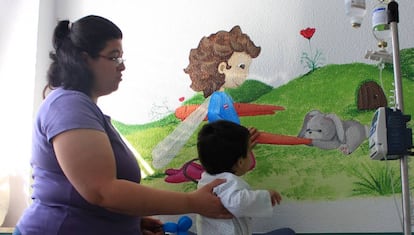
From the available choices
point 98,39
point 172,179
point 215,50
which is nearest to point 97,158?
point 98,39

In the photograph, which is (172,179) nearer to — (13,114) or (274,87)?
(274,87)

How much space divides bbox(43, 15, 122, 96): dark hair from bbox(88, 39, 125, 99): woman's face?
11 mm

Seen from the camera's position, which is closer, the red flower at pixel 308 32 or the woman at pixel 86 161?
the woman at pixel 86 161

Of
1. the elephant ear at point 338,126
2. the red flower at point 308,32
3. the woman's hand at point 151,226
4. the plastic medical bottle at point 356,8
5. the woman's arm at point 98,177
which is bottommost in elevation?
the woman's hand at point 151,226

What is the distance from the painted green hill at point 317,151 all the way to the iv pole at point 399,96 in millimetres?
423

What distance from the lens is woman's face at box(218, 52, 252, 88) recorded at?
69.7 inches

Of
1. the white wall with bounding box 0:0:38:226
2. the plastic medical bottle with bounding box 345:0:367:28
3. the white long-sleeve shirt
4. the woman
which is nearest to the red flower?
the plastic medical bottle with bounding box 345:0:367:28

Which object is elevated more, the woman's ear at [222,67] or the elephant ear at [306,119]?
the woman's ear at [222,67]

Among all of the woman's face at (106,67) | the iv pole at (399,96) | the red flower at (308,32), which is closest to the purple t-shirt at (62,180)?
the woman's face at (106,67)

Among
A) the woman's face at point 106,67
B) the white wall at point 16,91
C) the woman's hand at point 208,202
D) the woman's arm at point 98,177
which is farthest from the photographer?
the white wall at point 16,91

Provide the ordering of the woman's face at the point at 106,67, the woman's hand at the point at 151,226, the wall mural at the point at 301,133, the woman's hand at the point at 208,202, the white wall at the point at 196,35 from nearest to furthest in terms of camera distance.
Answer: the woman's hand at the point at 208,202, the woman's face at the point at 106,67, the woman's hand at the point at 151,226, the wall mural at the point at 301,133, the white wall at the point at 196,35

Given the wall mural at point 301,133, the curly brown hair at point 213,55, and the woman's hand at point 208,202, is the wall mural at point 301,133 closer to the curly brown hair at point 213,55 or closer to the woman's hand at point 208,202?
the curly brown hair at point 213,55

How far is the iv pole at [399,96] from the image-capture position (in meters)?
1.10

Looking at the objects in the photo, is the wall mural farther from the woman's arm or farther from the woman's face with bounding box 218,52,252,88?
the woman's arm
